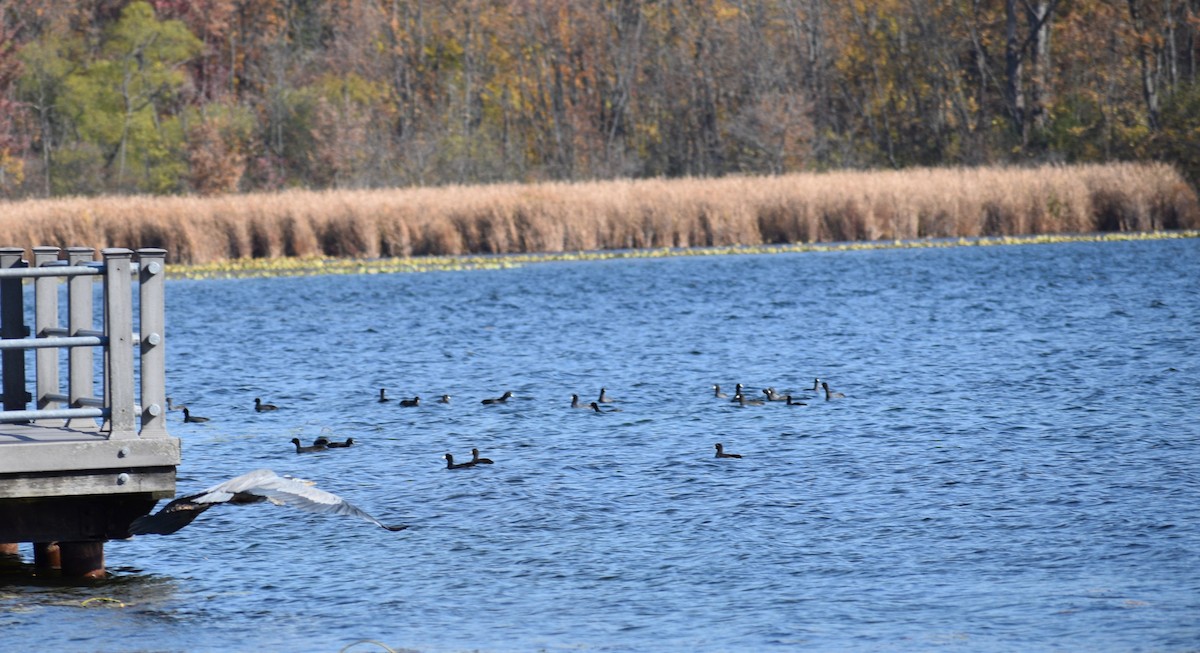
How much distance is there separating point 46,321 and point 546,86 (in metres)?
58.6

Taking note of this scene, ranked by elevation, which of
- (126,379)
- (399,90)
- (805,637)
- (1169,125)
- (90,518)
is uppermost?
(399,90)

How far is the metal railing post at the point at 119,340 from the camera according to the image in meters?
8.66

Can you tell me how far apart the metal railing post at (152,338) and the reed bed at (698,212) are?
31950mm

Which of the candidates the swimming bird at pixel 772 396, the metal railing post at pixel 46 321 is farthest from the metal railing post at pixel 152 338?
the swimming bird at pixel 772 396

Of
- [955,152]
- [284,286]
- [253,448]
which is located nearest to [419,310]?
[284,286]

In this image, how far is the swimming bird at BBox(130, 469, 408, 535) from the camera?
9.22 meters

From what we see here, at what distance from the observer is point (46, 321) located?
985cm

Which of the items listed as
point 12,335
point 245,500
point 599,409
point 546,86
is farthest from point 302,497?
point 546,86

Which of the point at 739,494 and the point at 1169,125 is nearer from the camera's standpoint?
the point at 739,494

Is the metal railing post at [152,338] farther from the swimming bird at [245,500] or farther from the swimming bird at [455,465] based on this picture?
the swimming bird at [455,465]

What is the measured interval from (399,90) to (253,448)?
171ft

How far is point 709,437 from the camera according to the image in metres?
16.2

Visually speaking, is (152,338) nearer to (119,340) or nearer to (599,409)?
(119,340)

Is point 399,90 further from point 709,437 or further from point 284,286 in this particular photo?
point 709,437
